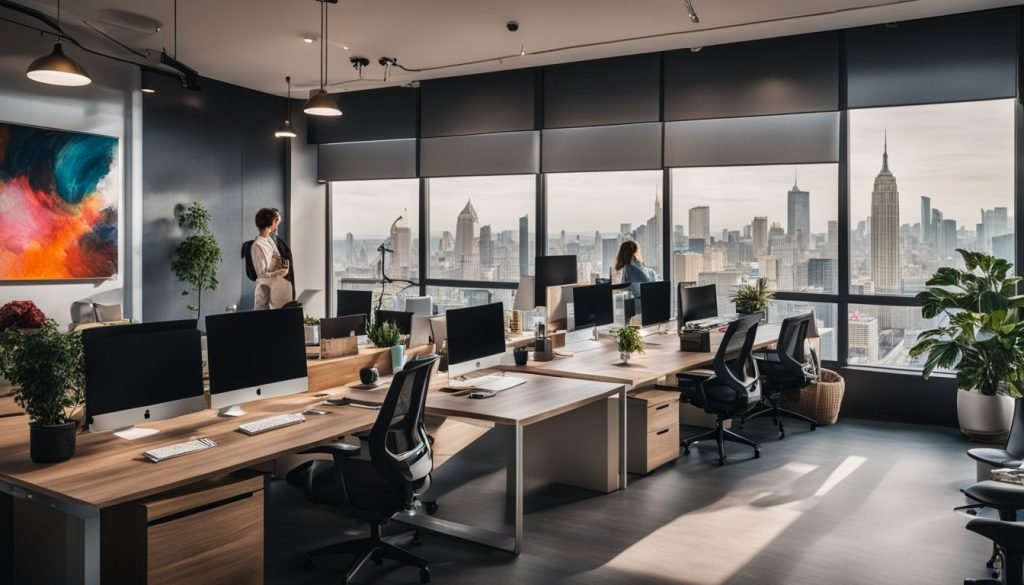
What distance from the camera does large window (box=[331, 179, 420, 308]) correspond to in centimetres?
948

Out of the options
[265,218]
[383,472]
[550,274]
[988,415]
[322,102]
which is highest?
[322,102]

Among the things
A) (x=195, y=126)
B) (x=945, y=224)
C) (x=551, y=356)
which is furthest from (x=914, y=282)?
(x=195, y=126)

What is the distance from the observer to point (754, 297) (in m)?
7.12

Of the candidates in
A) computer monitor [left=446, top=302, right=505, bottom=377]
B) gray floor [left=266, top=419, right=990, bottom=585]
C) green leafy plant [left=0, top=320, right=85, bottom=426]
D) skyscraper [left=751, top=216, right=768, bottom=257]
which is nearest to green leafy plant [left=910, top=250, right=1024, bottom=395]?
gray floor [left=266, top=419, right=990, bottom=585]

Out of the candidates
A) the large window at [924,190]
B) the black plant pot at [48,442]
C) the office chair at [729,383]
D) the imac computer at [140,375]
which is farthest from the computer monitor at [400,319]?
the large window at [924,190]

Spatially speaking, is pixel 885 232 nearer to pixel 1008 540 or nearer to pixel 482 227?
pixel 482 227

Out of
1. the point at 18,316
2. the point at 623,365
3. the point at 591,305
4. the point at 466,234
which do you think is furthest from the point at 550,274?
the point at 18,316

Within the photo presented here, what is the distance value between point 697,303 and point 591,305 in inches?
47.9

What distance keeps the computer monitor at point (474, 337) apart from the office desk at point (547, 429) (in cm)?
21

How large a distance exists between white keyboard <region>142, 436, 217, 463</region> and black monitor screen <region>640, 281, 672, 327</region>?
420 centimetres

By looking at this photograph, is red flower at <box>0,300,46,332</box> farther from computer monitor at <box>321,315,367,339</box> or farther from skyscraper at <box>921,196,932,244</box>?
skyscraper at <box>921,196,932,244</box>

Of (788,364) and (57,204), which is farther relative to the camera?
(57,204)

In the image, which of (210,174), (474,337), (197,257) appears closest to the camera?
(474,337)

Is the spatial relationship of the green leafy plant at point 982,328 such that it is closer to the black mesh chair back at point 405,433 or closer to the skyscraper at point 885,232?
the skyscraper at point 885,232
